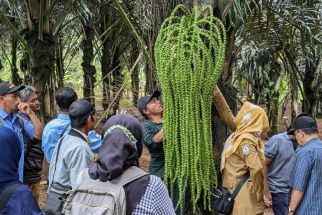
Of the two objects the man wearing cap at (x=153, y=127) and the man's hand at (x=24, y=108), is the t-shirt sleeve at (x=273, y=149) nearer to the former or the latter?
the man wearing cap at (x=153, y=127)

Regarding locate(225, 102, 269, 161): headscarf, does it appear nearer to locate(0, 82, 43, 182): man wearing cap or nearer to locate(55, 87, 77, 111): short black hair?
locate(55, 87, 77, 111): short black hair

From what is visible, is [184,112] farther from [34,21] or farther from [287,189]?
[34,21]

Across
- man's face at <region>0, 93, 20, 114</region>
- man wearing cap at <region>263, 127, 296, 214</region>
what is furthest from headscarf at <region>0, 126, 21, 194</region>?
man wearing cap at <region>263, 127, 296, 214</region>

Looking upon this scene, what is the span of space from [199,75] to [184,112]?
0.81 feet

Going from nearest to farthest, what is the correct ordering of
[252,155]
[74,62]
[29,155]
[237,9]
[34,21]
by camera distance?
[252,155]
[237,9]
[29,155]
[34,21]
[74,62]

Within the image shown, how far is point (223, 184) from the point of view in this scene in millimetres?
3697

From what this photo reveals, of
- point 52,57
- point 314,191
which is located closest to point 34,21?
point 52,57

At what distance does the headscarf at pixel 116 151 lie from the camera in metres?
2.15

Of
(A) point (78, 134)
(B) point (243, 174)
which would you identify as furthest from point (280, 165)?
(A) point (78, 134)

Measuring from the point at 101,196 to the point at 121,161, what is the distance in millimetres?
187

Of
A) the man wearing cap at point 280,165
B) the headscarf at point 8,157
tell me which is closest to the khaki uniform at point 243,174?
the man wearing cap at point 280,165

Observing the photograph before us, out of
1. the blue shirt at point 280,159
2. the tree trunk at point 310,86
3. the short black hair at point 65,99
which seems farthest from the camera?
the tree trunk at point 310,86

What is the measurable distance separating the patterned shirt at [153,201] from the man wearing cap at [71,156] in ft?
3.58

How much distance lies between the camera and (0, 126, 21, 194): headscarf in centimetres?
251
